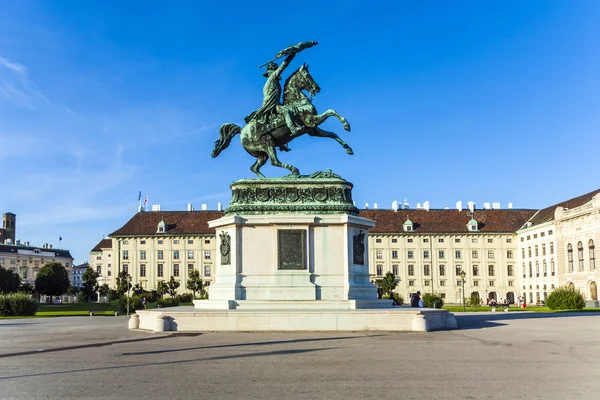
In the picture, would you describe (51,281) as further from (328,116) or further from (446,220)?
(328,116)

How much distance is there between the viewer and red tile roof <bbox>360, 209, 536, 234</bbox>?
12150 centimetres

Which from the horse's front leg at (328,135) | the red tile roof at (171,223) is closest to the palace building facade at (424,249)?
the red tile roof at (171,223)

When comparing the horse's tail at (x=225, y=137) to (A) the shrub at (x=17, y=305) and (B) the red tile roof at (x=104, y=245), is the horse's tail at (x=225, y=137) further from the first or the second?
(B) the red tile roof at (x=104, y=245)

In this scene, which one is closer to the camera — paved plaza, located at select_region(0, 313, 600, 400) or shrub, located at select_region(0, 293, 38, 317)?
paved plaza, located at select_region(0, 313, 600, 400)

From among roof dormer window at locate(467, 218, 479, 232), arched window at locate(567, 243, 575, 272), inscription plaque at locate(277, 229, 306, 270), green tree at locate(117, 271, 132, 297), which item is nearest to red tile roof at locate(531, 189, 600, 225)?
arched window at locate(567, 243, 575, 272)

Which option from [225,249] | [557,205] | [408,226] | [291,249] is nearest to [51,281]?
[408,226]

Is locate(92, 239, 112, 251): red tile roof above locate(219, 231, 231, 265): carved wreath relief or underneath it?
above

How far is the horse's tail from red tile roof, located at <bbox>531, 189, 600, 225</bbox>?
78051mm

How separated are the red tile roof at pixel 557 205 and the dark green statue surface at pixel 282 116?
76.8m

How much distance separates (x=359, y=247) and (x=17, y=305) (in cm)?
3079

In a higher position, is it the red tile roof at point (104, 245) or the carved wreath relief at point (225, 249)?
the red tile roof at point (104, 245)

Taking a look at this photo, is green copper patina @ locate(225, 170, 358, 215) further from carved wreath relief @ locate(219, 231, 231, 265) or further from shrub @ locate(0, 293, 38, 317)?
shrub @ locate(0, 293, 38, 317)

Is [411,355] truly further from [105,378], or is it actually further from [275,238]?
[275,238]

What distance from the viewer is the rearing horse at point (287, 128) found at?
87.8ft
